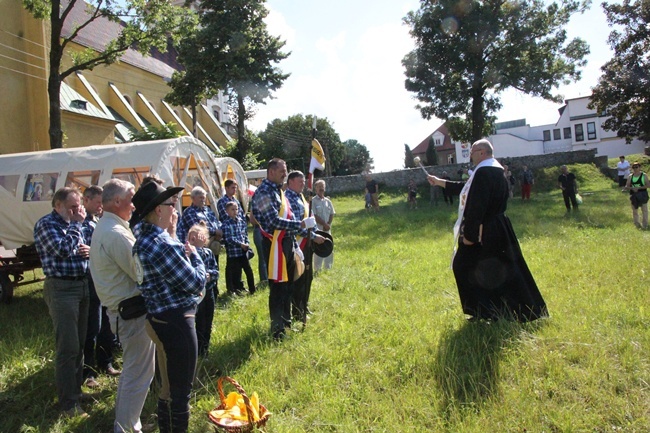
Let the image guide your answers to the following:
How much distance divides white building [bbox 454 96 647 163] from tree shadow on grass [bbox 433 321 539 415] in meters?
48.0

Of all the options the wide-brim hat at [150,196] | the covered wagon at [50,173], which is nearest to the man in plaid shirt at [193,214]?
the covered wagon at [50,173]

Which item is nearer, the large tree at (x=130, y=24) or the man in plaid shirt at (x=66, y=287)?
the man in plaid shirt at (x=66, y=287)

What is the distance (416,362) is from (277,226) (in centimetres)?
194

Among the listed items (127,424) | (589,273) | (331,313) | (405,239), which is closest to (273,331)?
(331,313)

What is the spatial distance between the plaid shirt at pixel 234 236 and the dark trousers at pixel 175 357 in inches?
168

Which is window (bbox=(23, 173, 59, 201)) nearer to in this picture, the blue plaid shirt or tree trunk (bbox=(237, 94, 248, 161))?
the blue plaid shirt

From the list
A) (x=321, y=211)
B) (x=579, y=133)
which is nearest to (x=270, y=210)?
(x=321, y=211)

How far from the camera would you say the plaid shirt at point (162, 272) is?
300 centimetres

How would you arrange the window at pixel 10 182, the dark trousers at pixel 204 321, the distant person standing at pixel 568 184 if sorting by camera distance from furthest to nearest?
1. the distant person standing at pixel 568 184
2. the window at pixel 10 182
3. the dark trousers at pixel 204 321

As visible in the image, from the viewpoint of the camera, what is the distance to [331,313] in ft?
20.2

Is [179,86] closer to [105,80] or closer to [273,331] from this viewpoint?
[105,80]

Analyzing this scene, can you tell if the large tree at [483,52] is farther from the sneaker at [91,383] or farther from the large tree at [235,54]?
the sneaker at [91,383]

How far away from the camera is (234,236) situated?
7.45 meters

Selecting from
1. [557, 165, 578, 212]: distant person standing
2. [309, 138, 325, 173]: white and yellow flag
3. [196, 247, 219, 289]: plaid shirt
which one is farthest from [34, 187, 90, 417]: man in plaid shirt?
[557, 165, 578, 212]: distant person standing
